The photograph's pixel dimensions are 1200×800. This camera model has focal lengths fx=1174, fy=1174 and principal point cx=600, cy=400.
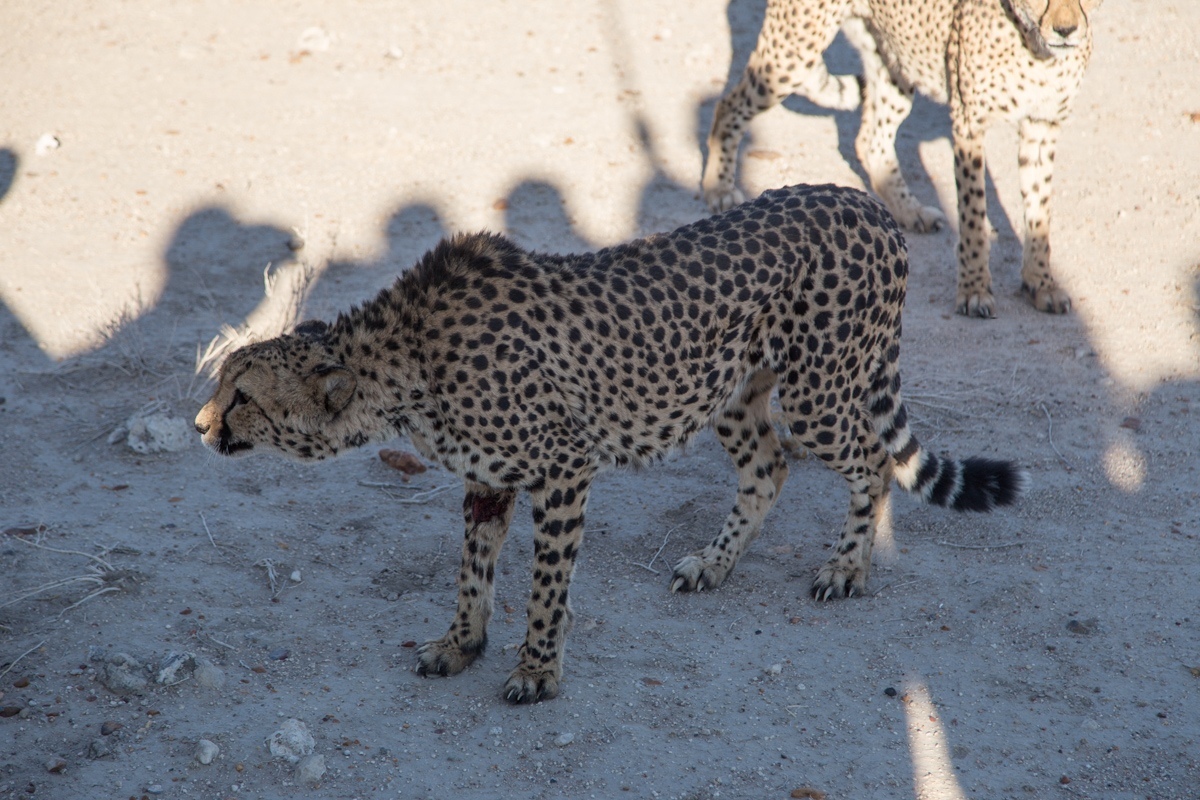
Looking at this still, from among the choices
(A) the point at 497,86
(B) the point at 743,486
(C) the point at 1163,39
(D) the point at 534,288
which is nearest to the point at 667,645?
(B) the point at 743,486

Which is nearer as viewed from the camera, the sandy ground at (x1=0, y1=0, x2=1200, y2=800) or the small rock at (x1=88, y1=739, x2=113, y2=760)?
the small rock at (x1=88, y1=739, x2=113, y2=760)

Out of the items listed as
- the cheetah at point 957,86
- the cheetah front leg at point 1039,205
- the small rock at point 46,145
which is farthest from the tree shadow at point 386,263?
the cheetah front leg at point 1039,205

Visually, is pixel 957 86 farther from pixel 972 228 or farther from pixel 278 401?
pixel 278 401

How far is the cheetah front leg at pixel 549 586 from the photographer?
3.59 metres

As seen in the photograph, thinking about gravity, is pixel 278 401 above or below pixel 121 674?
above

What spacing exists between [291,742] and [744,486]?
74.8 inches

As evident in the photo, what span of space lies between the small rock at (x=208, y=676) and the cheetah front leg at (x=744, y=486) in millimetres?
1609

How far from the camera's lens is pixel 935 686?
3791 millimetres

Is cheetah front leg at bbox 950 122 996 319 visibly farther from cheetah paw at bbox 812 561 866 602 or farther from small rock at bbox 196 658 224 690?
small rock at bbox 196 658 224 690

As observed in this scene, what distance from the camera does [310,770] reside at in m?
3.28

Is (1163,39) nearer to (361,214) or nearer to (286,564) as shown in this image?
(361,214)

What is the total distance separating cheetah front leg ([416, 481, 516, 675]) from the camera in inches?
149

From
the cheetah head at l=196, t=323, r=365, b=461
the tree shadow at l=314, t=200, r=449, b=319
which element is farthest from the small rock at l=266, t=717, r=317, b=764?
the tree shadow at l=314, t=200, r=449, b=319

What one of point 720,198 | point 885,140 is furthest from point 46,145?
point 885,140
